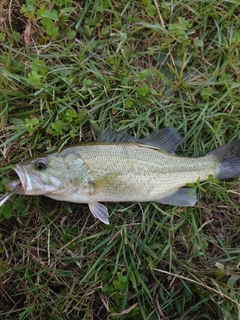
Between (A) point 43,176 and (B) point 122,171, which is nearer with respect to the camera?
(A) point 43,176

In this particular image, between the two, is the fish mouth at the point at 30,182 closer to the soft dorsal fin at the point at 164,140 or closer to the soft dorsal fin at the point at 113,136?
the soft dorsal fin at the point at 113,136

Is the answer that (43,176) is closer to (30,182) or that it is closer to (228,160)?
(30,182)

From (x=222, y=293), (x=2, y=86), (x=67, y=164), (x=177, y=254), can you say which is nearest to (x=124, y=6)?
(x=2, y=86)

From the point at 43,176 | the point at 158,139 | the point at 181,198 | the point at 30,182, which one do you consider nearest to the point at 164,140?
the point at 158,139

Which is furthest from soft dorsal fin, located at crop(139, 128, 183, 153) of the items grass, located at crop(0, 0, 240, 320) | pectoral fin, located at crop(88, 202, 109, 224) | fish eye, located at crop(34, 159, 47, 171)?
fish eye, located at crop(34, 159, 47, 171)

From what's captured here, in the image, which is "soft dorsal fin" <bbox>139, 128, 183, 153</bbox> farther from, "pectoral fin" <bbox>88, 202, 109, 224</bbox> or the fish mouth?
the fish mouth

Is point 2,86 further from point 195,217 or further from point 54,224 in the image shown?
point 195,217
